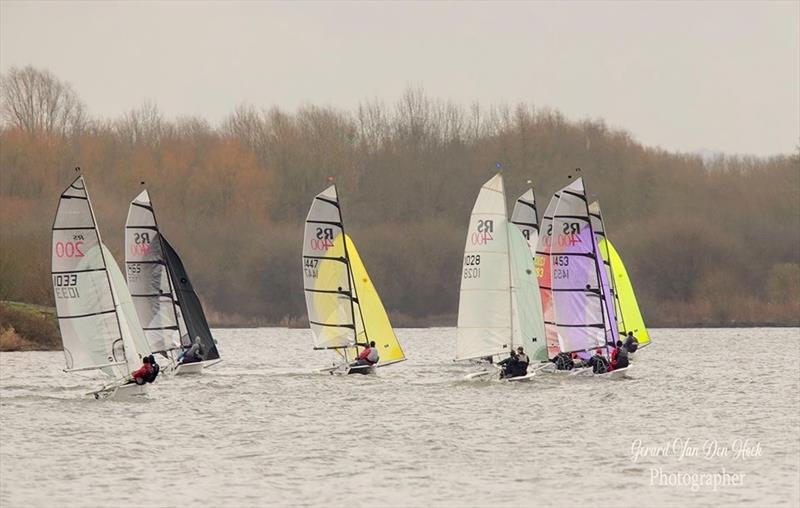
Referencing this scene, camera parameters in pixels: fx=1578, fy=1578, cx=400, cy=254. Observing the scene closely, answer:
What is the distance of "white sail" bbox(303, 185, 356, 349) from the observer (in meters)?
43.5

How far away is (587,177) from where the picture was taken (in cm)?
9188

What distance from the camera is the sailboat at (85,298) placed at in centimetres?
3525

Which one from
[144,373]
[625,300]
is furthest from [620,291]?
[144,373]

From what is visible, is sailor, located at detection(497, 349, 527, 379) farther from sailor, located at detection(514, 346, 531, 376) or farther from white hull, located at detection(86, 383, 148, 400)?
white hull, located at detection(86, 383, 148, 400)

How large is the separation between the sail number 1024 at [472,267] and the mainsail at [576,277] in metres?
2.11

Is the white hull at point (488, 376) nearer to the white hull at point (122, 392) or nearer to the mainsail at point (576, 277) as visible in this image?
the mainsail at point (576, 277)

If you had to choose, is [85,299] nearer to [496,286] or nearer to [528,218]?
[496,286]

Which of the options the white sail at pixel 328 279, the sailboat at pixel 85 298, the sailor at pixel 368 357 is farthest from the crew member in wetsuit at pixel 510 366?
the sailboat at pixel 85 298

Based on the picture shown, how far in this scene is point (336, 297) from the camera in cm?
4381

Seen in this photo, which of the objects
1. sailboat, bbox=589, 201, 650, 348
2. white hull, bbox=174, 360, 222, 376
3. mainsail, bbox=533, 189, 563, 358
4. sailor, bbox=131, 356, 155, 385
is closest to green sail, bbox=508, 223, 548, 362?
mainsail, bbox=533, 189, 563, 358

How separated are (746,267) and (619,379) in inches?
1741

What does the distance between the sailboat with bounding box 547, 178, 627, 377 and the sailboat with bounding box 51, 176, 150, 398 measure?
39.1ft

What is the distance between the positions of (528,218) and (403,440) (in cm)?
1958

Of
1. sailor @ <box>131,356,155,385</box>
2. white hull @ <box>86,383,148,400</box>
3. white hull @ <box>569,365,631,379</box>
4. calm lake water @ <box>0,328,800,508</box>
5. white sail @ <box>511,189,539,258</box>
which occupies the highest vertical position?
white sail @ <box>511,189,539,258</box>
